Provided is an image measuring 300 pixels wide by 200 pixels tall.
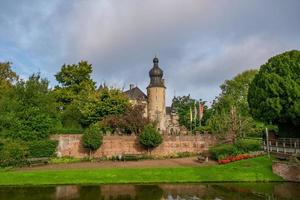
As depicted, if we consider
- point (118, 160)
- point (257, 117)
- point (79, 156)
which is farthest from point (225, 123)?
point (79, 156)

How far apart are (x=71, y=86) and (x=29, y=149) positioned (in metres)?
16.8

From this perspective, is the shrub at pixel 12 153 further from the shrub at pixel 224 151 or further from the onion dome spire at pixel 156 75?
the onion dome spire at pixel 156 75

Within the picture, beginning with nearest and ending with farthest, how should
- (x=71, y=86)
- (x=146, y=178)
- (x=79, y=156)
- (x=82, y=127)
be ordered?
(x=146, y=178)
(x=79, y=156)
(x=82, y=127)
(x=71, y=86)

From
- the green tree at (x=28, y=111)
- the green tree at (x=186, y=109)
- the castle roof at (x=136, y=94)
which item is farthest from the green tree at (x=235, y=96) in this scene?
the green tree at (x=28, y=111)

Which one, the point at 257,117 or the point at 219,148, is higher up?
the point at 257,117

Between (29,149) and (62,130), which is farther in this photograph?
(62,130)

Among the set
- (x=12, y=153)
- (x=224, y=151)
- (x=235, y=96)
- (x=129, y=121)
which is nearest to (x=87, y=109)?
(x=129, y=121)

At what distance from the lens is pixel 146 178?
2733 cm

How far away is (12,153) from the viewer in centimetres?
3412

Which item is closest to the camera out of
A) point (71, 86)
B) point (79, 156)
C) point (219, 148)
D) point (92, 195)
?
point (92, 195)

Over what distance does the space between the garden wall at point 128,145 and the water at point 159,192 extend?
52.3 feet

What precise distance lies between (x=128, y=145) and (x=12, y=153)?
12.9m

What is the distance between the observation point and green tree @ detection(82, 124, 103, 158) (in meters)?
40.2

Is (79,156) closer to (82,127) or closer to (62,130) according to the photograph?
(62,130)
